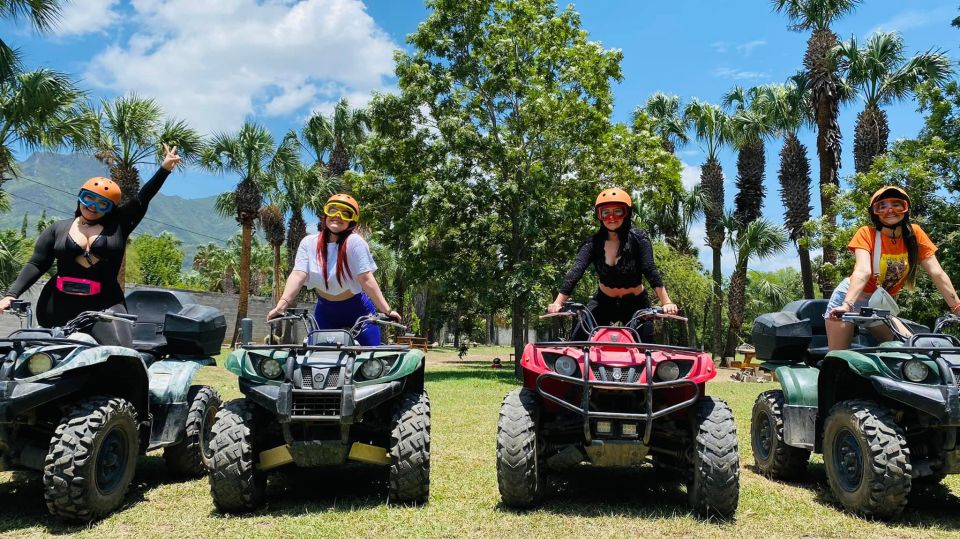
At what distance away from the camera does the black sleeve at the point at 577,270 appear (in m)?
5.86

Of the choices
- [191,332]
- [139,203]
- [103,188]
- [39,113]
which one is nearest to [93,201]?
[103,188]

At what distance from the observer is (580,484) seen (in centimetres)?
600

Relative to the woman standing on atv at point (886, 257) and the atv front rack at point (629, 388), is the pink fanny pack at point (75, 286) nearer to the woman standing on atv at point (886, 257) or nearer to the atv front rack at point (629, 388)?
the atv front rack at point (629, 388)

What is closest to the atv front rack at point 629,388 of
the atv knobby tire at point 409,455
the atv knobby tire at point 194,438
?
the atv knobby tire at point 409,455

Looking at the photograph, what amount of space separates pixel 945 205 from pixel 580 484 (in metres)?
17.1

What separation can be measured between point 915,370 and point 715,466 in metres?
1.44

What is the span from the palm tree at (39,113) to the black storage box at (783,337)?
15388 millimetres

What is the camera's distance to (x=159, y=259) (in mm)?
74938

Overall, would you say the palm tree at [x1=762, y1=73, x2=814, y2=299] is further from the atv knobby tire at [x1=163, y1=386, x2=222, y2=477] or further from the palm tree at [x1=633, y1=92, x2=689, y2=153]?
the atv knobby tire at [x1=163, y1=386, x2=222, y2=477]

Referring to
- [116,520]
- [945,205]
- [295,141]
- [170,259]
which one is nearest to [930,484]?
[116,520]

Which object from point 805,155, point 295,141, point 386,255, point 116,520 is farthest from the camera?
point 386,255

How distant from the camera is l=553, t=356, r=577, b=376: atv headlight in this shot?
4855 millimetres

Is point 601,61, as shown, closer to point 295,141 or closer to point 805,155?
point 805,155

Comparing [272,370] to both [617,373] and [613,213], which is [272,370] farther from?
[613,213]
